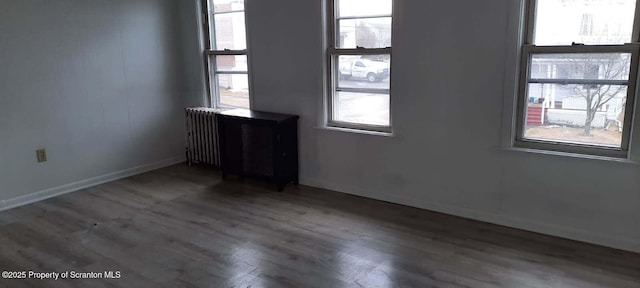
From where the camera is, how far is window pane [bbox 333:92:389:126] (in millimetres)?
3787

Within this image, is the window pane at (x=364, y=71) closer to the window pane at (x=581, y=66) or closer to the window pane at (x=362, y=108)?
the window pane at (x=362, y=108)

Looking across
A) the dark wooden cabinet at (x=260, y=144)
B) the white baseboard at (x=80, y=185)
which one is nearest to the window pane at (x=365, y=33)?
the dark wooden cabinet at (x=260, y=144)

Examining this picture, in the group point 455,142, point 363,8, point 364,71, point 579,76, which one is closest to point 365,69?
point 364,71

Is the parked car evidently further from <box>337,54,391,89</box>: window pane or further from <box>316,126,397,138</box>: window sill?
<box>316,126,397,138</box>: window sill

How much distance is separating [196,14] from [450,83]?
9.65 feet

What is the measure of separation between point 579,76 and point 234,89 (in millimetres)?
3281

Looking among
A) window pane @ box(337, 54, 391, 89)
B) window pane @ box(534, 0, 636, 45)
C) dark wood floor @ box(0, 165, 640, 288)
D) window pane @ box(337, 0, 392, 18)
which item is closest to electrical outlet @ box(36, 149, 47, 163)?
dark wood floor @ box(0, 165, 640, 288)

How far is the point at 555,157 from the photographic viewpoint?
3.02 metres

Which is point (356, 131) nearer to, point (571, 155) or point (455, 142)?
point (455, 142)

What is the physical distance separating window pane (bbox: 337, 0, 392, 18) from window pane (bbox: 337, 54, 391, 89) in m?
0.34

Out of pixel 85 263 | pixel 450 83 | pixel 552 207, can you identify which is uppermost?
pixel 450 83

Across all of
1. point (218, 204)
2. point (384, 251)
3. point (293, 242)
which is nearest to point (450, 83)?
point (384, 251)

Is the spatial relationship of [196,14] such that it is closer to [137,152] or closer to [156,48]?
[156,48]

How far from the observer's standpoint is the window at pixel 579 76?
9.00 ft
